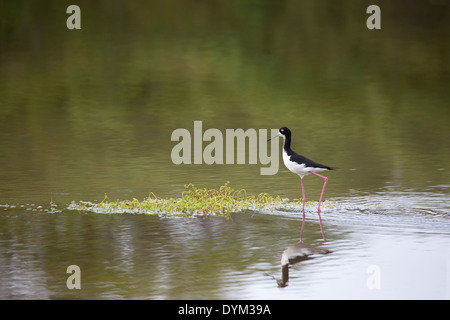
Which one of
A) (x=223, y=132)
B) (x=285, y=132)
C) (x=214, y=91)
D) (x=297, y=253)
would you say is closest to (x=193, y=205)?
(x=285, y=132)

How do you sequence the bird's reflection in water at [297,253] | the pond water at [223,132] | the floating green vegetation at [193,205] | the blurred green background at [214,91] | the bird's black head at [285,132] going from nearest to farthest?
the pond water at [223,132] < the bird's reflection in water at [297,253] < the floating green vegetation at [193,205] < the bird's black head at [285,132] < the blurred green background at [214,91]

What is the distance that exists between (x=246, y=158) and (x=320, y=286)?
1245 centimetres

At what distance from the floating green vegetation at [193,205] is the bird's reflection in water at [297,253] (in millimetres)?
2608

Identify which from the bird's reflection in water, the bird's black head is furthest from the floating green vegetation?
the bird's reflection in water

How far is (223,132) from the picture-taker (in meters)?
26.4

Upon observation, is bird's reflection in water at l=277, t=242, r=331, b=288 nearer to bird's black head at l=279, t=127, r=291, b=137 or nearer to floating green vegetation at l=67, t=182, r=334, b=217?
floating green vegetation at l=67, t=182, r=334, b=217

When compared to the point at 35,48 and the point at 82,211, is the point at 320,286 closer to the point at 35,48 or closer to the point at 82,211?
the point at 82,211

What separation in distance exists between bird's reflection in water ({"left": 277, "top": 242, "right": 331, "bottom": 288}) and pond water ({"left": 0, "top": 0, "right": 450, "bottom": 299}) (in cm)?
11

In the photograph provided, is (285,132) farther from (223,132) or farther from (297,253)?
(223,132)

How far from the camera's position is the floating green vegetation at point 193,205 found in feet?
46.9

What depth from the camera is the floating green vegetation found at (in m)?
14.3

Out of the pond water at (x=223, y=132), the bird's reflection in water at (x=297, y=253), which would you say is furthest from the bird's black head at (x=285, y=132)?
the bird's reflection in water at (x=297, y=253)

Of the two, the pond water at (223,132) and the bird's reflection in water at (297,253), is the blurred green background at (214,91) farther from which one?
the bird's reflection in water at (297,253)

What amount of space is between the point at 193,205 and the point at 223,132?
475 inches
